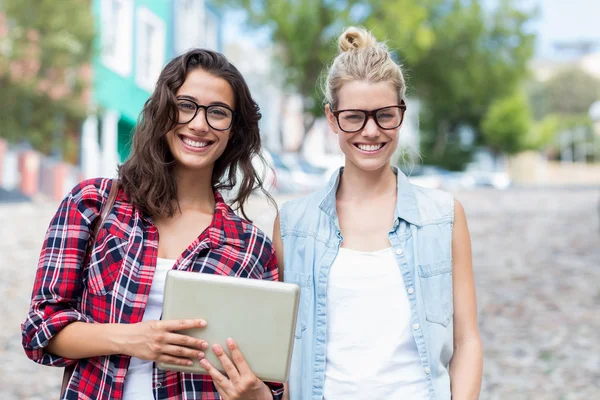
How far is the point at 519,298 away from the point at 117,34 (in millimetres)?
13175

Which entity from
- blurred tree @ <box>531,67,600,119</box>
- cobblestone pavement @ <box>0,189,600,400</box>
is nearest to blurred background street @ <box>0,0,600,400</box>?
cobblestone pavement @ <box>0,189,600,400</box>

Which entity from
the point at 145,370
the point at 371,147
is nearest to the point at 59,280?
the point at 145,370

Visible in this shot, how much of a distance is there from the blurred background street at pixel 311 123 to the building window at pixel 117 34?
5 cm

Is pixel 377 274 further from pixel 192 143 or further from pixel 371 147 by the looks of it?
pixel 192 143

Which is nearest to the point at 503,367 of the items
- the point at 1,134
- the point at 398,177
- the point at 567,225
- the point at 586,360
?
the point at 586,360

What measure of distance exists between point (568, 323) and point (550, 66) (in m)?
100

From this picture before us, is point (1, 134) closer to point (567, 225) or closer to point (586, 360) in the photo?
point (567, 225)

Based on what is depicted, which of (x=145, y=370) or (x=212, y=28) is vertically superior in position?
(x=212, y=28)

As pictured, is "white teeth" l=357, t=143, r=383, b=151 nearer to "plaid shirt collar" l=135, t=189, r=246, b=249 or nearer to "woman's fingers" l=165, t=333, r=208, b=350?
"plaid shirt collar" l=135, t=189, r=246, b=249

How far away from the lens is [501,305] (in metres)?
8.58

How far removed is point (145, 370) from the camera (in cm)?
227

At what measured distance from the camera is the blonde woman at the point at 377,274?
2.42m

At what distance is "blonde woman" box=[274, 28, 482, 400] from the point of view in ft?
7.93

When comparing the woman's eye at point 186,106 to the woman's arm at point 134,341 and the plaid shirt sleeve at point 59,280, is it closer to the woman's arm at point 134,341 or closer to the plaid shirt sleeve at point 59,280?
the plaid shirt sleeve at point 59,280
